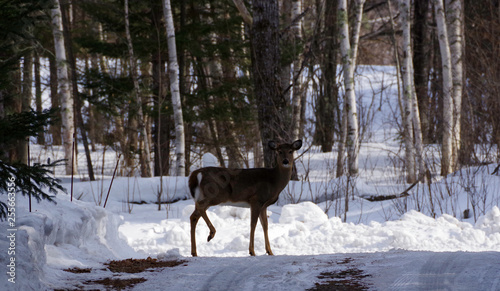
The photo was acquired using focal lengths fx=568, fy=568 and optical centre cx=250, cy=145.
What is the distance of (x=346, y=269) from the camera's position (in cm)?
480

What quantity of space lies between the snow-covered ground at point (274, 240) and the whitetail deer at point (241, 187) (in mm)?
766

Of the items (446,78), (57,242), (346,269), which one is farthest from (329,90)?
(346,269)

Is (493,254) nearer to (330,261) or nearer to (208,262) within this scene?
(330,261)

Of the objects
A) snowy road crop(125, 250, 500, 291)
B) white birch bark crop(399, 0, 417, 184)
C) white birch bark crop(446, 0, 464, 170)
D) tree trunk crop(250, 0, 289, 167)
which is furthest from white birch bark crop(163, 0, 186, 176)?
snowy road crop(125, 250, 500, 291)

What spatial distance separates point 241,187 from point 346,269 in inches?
98.4

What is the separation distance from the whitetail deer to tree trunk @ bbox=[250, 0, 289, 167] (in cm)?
392

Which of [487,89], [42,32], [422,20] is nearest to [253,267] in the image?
[487,89]

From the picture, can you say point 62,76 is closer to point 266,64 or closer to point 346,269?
point 266,64

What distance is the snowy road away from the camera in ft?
13.4

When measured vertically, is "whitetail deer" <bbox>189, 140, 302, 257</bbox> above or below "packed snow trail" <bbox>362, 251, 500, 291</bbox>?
above

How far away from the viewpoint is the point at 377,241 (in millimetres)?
8195

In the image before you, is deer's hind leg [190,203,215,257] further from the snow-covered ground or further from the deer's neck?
the deer's neck

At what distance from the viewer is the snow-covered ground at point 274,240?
4336 mm

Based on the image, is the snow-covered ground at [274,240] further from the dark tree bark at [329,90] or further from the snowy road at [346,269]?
the dark tree bark at [329,90]
